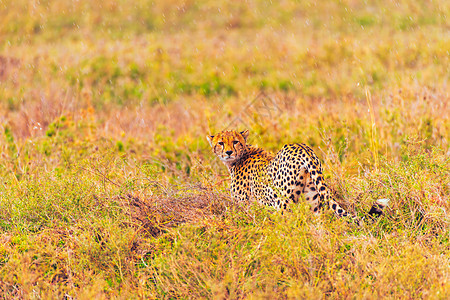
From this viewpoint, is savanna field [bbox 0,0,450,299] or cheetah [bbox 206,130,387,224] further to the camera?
cheetah [bbox 206,130,387,224]

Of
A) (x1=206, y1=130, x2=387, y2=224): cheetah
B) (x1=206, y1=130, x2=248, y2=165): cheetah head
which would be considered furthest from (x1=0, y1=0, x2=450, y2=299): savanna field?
(x1=206, y1=130, x2=248, y2=165): cheetah head

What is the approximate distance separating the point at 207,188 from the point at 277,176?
608 mm

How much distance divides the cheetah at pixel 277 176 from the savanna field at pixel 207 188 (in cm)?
15

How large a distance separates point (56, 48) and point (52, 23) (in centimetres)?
389

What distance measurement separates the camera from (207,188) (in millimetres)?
4152

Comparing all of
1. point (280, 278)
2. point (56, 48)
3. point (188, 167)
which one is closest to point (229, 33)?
point (56, 48)

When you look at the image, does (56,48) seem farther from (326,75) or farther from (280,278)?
(280,278)

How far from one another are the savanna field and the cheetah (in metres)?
0.15

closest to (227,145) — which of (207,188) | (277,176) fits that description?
(207,188)

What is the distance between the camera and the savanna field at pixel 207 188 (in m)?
3.17

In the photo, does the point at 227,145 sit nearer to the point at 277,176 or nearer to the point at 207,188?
the point at 207,188

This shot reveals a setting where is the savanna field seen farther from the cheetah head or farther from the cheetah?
the cheetah head

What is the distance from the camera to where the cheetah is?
146 inches

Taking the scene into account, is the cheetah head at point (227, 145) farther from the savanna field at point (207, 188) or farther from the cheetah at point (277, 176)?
the savanna field at point (207, 188)
